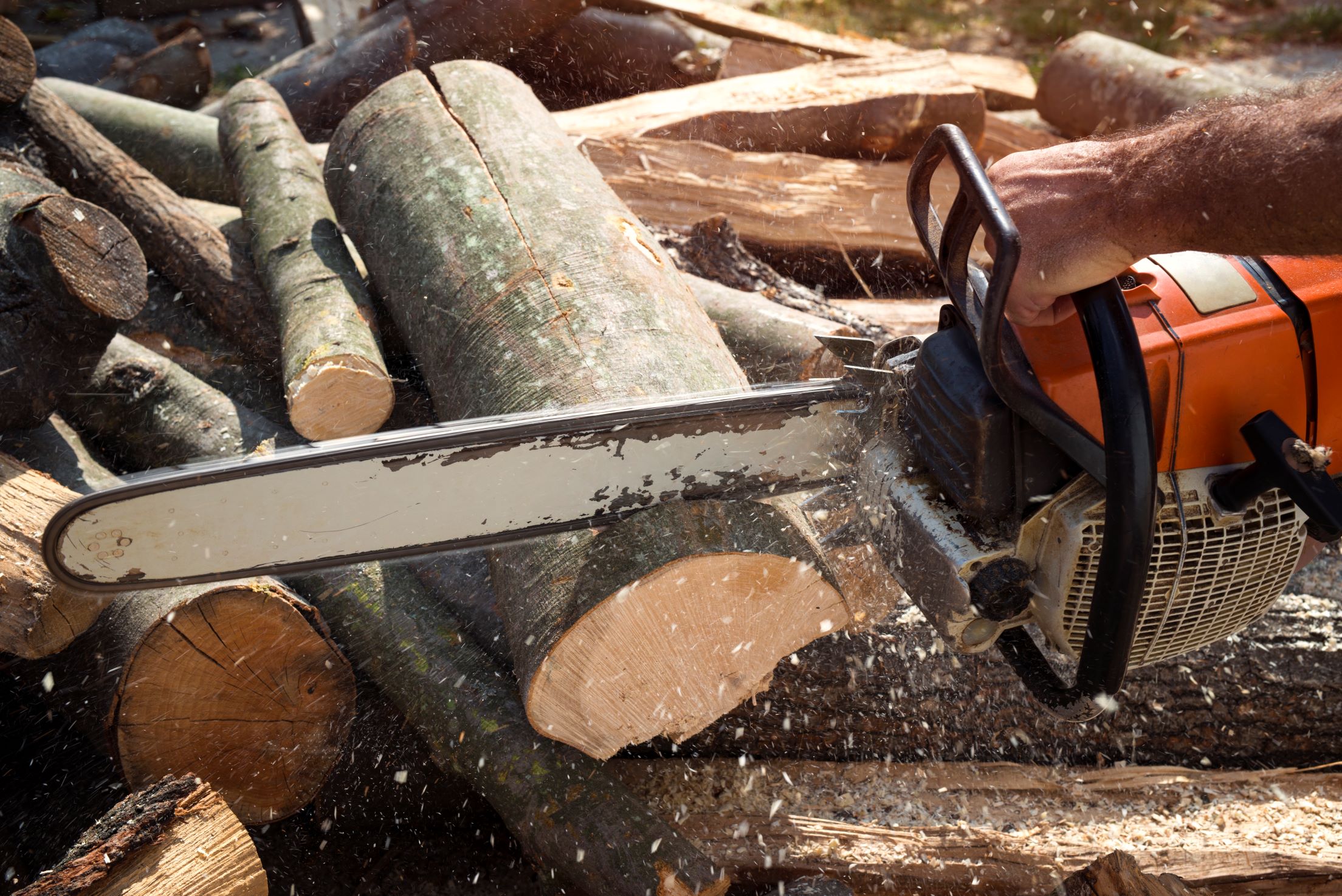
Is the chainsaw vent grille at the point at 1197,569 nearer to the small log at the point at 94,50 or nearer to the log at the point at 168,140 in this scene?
the log at the point at 168,140

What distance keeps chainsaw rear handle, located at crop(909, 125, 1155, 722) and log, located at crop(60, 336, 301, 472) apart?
1679mm

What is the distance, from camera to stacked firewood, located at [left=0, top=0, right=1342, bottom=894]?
1.67m

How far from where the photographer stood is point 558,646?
1.59m

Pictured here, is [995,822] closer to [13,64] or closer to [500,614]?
[500,614]

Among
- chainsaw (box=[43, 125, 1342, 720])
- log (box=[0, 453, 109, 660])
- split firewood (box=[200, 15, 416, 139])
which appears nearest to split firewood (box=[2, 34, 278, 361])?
log (box=[0, 453, 109, 660])

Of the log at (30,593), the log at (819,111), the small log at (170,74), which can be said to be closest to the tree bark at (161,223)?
the log at (30,593)

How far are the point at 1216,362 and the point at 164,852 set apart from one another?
1.75 meters

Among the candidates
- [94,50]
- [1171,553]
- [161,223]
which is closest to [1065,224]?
[1171,553]

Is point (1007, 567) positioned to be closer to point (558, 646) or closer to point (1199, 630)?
point (1199, 630)

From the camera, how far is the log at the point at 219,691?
1.74 metres

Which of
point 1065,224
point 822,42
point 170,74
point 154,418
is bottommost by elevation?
point 170,74

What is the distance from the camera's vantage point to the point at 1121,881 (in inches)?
67.6

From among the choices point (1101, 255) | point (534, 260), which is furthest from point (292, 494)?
point (1101, 255)

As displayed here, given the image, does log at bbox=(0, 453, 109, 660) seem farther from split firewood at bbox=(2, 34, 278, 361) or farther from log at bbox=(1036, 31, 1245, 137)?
log at bbox=(1036, 31, 1245, 137)
